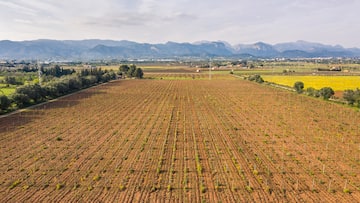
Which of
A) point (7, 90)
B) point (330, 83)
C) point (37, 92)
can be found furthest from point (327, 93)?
point (7, 90)

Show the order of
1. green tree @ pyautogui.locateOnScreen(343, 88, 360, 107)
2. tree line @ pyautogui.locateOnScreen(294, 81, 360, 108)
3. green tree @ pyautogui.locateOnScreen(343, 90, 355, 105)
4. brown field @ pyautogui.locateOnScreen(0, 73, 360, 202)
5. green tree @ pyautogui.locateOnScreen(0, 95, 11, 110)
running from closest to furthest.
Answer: brown field @ pyautogui.locateOnScreen(0, 73, 360, 202) → green tree @ pyautogui.locateOnScreen(0, 95, 11, 110) → green tree @ pyautogui.locateOnScreen(343, 88, 360, 107) → tree line @ pyautogui.locateOnScreen(294, 81, 360, 108) → green tree @ pyautogui.locateOnScreen(343, 90, 355, 105)

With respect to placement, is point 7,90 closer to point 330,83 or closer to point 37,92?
point 37,92

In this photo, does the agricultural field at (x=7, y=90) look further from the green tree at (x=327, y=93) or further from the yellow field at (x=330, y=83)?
the yellow field at (x=330, y=83)

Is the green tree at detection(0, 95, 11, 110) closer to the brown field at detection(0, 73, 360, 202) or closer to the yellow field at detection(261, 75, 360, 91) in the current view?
the brown field at detection(0, 73, 360, 202)

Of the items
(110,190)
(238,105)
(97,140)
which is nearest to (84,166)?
(110,190)

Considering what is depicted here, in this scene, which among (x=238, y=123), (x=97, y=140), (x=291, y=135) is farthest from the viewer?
(x=238, y=123)

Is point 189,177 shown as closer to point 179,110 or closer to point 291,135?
point 291,135

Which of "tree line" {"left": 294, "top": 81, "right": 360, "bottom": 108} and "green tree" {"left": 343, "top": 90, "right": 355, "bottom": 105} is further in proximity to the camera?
"green tree" {"left": 343, "top": 90, "right": 355, "bottom": 105}

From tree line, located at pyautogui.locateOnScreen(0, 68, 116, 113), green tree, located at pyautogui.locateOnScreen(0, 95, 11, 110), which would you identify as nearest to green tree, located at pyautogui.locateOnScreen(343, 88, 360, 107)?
tree line, located at pyautogui.locateOnScreen(0, 68, 116, 113)
